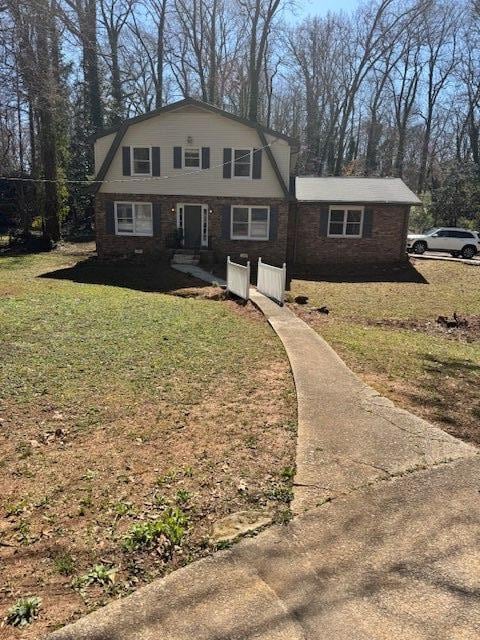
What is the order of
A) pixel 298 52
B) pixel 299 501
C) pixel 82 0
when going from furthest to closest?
pixel 298 52, pixel 82 0, pixel 299 501

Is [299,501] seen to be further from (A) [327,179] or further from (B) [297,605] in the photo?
(A) [327,179]

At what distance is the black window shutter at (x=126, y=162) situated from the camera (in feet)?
69.5

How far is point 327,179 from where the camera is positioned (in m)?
25.3

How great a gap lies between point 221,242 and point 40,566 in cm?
1942

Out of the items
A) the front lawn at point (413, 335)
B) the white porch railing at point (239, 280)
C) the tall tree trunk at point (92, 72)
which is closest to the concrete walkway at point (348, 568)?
the front lawn at point (413, 335)

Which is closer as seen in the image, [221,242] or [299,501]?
[299,501]

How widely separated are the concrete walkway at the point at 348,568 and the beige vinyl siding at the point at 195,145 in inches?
713

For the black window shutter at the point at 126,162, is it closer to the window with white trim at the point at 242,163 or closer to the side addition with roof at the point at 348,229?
the window with white trim at the point at 242,163

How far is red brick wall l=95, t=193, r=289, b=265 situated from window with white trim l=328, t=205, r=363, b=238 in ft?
8.26

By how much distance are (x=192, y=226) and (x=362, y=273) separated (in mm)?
7894

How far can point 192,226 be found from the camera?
72.5 feet

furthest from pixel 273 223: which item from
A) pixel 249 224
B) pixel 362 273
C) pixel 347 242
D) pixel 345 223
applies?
pixel 362 273

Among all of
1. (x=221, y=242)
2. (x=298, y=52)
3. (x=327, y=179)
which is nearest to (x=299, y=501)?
(x=221, y=242)

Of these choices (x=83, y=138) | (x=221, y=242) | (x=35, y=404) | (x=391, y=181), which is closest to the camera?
(x=35, y=404)
